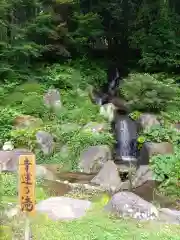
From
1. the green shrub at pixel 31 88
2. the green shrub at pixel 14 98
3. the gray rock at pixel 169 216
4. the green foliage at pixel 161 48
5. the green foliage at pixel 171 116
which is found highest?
the green foliage at pixel 161 48

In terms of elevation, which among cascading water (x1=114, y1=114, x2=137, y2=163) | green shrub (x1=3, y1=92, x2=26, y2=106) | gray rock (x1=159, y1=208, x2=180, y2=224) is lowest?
cascading water (x1=114, y1=114, x2=137, y2=163)

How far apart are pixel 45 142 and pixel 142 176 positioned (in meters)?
3.26

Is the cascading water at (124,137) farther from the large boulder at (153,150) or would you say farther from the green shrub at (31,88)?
the green shrub at (31,88)

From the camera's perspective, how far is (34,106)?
12352mm

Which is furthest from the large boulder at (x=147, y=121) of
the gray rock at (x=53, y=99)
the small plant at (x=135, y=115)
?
the gray rock at (x=53, y=99)

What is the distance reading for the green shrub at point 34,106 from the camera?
12273 millimetres

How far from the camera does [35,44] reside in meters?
14.9

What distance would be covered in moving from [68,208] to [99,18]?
13303mm

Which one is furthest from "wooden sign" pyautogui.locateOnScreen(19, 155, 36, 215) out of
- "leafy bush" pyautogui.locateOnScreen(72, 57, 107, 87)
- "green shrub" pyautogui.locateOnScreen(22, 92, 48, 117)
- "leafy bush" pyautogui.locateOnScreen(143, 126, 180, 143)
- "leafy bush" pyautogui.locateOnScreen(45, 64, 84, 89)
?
"leafy bush" pyautogui.locateOnScreen(72, 57, 107, 87)

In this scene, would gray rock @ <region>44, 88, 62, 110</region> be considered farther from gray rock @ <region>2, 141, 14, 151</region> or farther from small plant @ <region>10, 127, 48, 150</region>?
gray rock @ <region>2, 141, 14, 151</region>

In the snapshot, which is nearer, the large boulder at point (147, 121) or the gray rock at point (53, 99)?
the large boulder at point (147, 121)

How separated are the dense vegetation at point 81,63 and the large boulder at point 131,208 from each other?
6.18 feet

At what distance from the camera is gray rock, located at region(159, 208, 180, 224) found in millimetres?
6410

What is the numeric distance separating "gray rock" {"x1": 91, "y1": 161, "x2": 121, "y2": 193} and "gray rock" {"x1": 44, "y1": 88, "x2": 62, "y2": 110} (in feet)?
12.3
